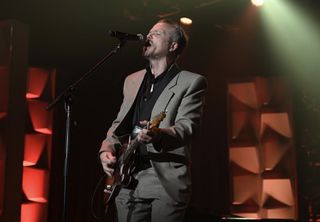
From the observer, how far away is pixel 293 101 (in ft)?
17.3

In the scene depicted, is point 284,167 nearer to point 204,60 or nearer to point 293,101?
point 293,101

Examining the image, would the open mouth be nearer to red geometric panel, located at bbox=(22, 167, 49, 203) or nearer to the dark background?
the dark background

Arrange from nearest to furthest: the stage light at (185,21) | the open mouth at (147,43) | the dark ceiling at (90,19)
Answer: the open mouth at (147,43)
the dark ceiling at (90,19)
the stage light at (185,21)

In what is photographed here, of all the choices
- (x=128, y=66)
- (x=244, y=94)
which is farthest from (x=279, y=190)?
(x=128, y=66)

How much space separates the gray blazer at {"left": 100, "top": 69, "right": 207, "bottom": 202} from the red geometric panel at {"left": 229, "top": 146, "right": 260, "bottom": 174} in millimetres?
3148

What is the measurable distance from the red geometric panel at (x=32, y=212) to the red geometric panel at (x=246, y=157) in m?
2.18

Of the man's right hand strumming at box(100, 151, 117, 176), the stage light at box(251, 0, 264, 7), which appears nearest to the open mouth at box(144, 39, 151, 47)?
the man's right hand strumming at box(100, 151, 117, 176)

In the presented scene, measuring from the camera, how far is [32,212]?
5.11 m

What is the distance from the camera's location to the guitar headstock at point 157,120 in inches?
87.4

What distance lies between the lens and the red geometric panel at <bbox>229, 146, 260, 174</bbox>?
550 cm

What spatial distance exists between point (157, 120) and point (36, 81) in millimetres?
3359

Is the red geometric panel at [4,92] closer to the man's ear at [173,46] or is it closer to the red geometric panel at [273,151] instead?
the man's ear at [173,46]

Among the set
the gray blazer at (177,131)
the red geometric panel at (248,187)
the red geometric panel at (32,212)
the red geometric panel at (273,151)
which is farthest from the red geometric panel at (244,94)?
the gray blazer at (177,131)

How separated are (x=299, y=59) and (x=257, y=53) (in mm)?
472
